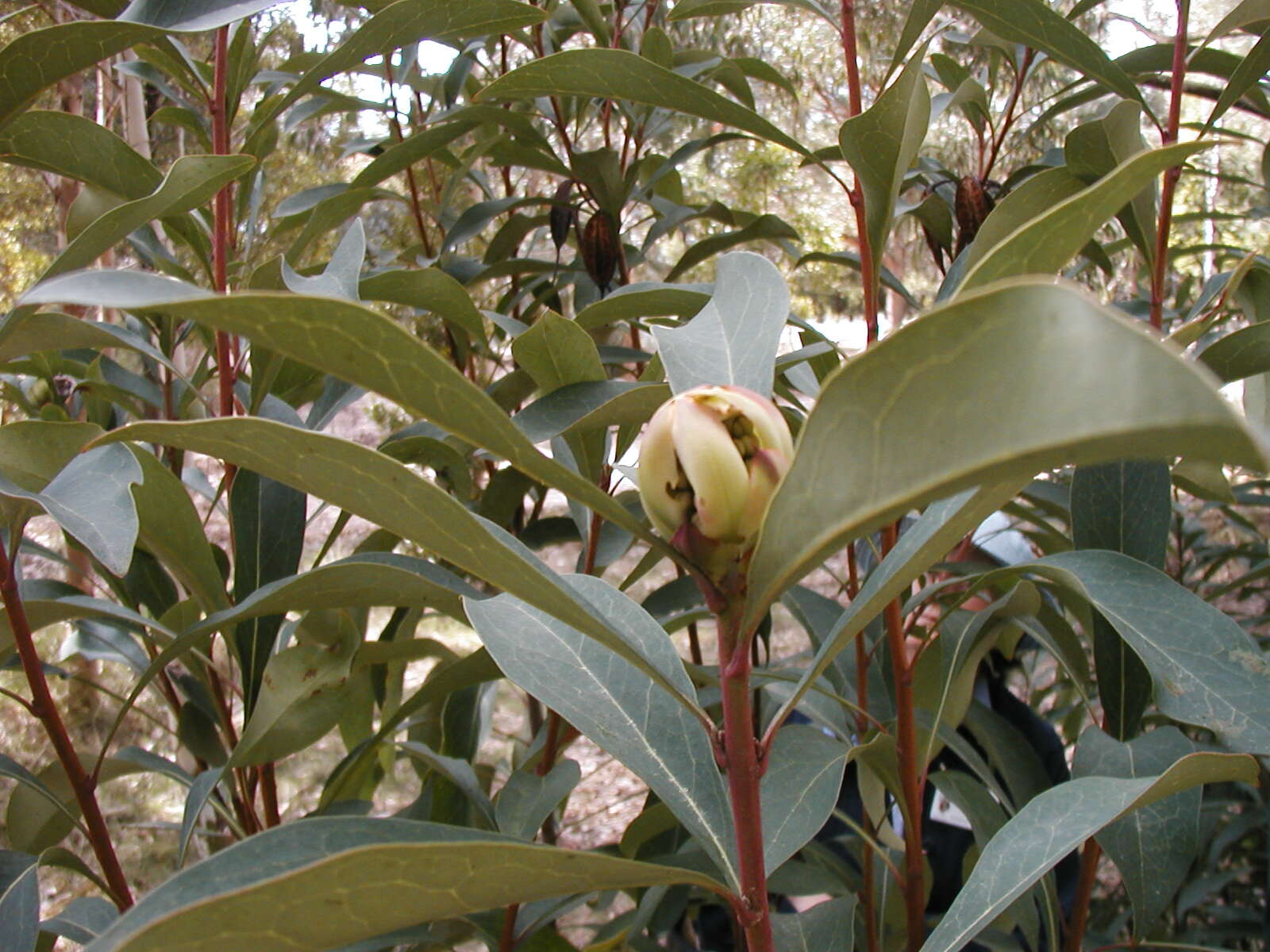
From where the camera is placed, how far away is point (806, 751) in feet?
1.86

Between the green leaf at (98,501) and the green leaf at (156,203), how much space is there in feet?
0.33

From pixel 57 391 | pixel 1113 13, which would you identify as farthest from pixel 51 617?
pixel 1113 13

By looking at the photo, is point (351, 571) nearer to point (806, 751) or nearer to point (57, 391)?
point (806, 751)

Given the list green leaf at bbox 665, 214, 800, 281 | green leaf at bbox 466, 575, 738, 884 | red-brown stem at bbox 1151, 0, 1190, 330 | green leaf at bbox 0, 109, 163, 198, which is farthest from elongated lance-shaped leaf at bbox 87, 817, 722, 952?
green leaf at bbox 665, 214, 800, 281

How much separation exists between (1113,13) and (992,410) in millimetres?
934

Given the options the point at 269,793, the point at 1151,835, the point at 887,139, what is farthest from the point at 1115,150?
the point at 269,793

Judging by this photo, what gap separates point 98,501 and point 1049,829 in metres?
0.45

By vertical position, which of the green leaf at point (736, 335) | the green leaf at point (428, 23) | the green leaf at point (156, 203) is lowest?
the green leaf at point (736, 335)

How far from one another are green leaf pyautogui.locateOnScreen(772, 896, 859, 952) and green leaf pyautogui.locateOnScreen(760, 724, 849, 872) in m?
0.11

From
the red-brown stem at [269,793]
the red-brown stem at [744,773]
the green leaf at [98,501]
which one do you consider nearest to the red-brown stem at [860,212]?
the red-brown stem at [744,773]

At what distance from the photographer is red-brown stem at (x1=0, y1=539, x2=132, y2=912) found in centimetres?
57

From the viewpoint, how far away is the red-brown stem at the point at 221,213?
2.59 ft

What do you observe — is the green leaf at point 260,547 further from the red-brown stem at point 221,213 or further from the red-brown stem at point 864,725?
the red-brown stem at point 864,725

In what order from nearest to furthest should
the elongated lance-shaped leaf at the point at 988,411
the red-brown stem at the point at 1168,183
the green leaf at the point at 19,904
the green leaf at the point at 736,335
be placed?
the elongated lance-shaped leaf at the point at 988,411, the green leaf at the point at 736,335, the green leaf at the point at 19,904, the red-brown stem at the point at 1168,183
